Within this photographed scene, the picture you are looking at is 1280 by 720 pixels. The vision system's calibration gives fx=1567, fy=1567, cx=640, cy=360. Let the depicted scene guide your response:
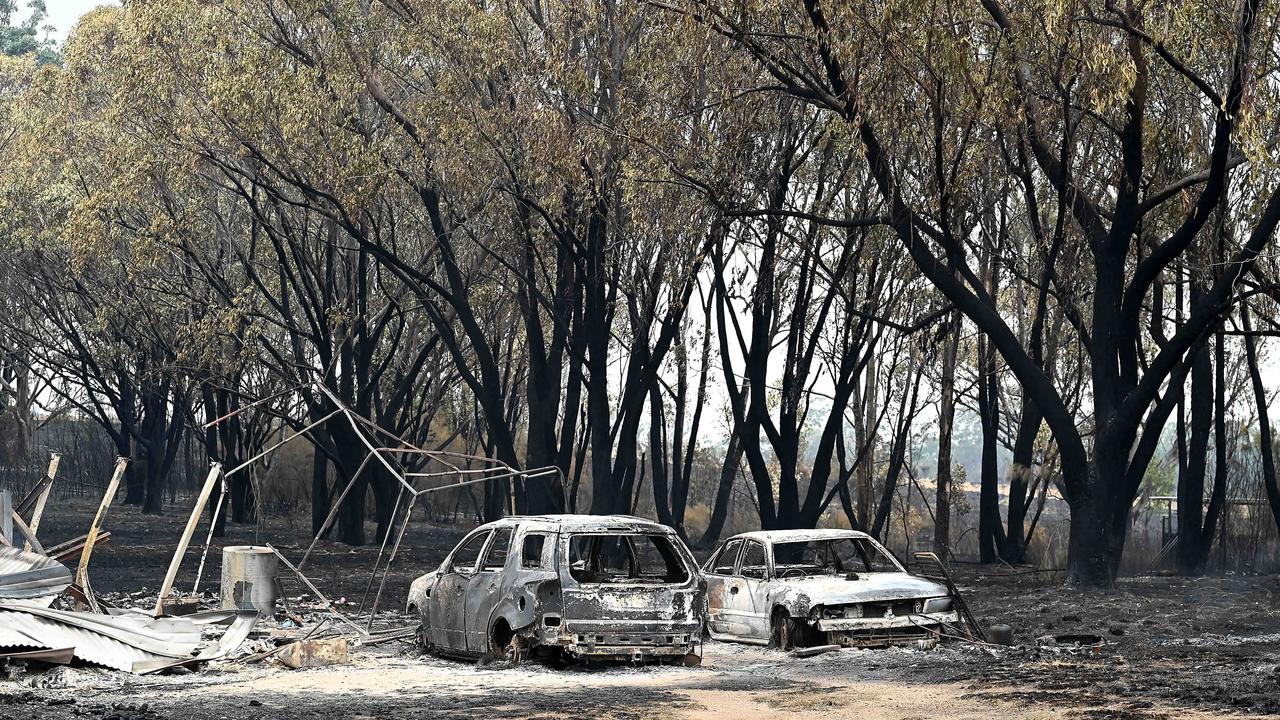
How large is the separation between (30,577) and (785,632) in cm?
716

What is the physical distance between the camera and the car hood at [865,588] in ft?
50.3

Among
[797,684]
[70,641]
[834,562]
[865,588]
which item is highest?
[834,562]

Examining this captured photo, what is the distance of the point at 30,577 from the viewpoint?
14172mm

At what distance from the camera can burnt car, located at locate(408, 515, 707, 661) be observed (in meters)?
14.0

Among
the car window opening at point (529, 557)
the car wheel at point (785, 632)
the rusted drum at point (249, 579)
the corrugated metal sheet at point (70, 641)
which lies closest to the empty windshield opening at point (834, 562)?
the car wheel at point (785, 632)

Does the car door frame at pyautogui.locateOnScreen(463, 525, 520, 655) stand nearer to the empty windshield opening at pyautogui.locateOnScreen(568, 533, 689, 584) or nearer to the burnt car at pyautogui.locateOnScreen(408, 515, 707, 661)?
the burnt car at pyautogui.locateOnScreen(408, 515, 707, 661)

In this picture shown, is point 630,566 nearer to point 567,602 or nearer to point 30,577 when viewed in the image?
point 567,602

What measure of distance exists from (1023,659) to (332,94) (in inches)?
692

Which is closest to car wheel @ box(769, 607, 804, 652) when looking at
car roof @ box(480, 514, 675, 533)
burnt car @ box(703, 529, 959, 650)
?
burnt car @ box(703, 529, 959, 650)

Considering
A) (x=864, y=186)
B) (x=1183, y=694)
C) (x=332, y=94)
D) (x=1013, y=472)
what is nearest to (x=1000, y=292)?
(x=1013, y=472)

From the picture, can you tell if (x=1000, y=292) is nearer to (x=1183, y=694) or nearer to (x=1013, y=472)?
(x=1013, y=472)

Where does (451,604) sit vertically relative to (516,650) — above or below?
above

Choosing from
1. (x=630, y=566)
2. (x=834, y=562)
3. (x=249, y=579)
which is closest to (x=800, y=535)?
(x=834, y=562)

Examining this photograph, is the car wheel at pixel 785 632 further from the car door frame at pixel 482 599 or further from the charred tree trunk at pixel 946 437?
the charred tree trunk at pixel 946 437
